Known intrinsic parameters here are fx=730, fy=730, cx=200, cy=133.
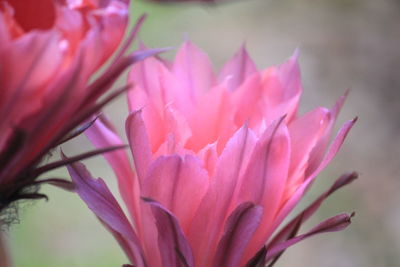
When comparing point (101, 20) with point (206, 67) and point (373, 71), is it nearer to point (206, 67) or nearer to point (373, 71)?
point (206, 67)

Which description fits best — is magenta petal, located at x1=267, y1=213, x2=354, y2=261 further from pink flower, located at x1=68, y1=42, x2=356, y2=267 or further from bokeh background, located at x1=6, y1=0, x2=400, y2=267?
bokeh background, located at x1=6, y1=0, x2=400, y2=267

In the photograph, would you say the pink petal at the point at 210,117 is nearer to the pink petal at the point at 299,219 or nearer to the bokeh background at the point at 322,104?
the pink petal at the point at 299,219

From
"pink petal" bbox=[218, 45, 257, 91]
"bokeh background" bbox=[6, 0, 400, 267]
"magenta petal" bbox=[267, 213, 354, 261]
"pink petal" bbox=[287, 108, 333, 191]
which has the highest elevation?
"bokeh background" bbox=[6, 0, 400, 267]

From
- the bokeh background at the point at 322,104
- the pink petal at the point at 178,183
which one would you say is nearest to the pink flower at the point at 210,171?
the pink petal at the point at 178,183

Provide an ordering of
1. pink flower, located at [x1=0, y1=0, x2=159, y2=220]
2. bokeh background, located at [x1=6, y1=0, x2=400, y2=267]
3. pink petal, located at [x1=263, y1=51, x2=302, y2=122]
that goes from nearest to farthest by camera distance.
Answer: pink flower, located at [x1=0, y1=0, x2=159, y2=220], pink petal, located at [x1=263, y1=51, x2=302, y2=122], bokeh background, located at [x1=6, y1=0, x2=400, y2=267]

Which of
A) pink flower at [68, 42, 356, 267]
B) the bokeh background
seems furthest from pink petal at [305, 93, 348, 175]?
the bokeh background

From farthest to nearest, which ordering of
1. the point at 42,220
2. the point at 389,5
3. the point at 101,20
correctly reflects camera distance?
the point at 389,5
the point at 42,220
the point at 101,20

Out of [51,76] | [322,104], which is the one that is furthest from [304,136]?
[322,104]

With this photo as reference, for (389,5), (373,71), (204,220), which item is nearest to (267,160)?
(204,220)
